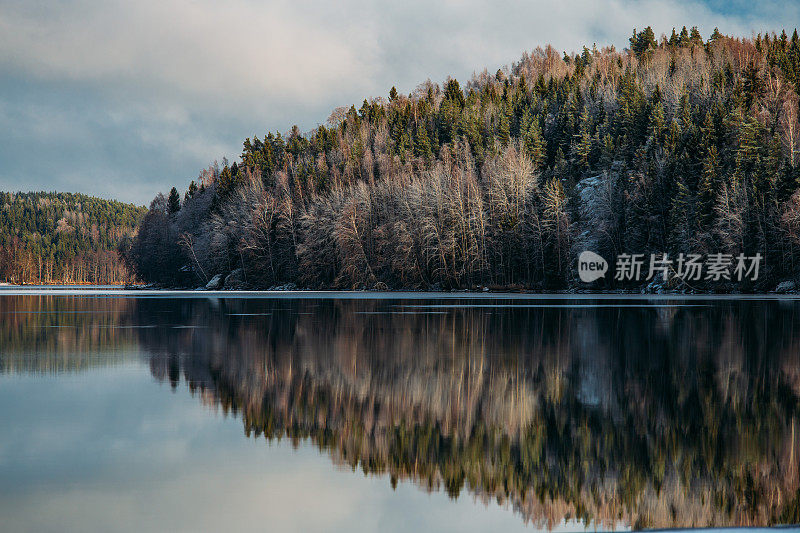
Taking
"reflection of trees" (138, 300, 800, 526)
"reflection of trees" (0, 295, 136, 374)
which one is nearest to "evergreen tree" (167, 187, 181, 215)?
"reflection of trees" (0, 295, 136, 374)

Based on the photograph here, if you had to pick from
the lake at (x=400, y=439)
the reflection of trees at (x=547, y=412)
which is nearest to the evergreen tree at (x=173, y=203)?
the reflection of trees at (x=547, y=412)

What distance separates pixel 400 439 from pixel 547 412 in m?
3.05

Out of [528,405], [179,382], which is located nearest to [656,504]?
[528,405]

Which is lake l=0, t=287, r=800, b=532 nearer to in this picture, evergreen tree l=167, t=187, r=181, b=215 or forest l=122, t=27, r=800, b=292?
forest l=122, t=27, r=800, b=292

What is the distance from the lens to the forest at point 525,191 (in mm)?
78000

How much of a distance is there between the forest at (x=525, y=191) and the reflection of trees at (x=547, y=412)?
5886 centimetres

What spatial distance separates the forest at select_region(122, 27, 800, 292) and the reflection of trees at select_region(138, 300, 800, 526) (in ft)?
193

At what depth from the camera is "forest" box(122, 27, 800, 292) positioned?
256ft

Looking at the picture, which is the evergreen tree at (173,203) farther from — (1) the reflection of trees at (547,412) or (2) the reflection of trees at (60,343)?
(1) the reflection of trees at (547,412)

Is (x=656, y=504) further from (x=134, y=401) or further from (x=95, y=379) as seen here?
(x=95, y=379)

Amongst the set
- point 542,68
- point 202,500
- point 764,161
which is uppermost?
point 542,68

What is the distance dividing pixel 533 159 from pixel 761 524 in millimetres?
102773

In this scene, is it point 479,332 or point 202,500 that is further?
point 479,332

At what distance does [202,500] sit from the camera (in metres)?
7.41
